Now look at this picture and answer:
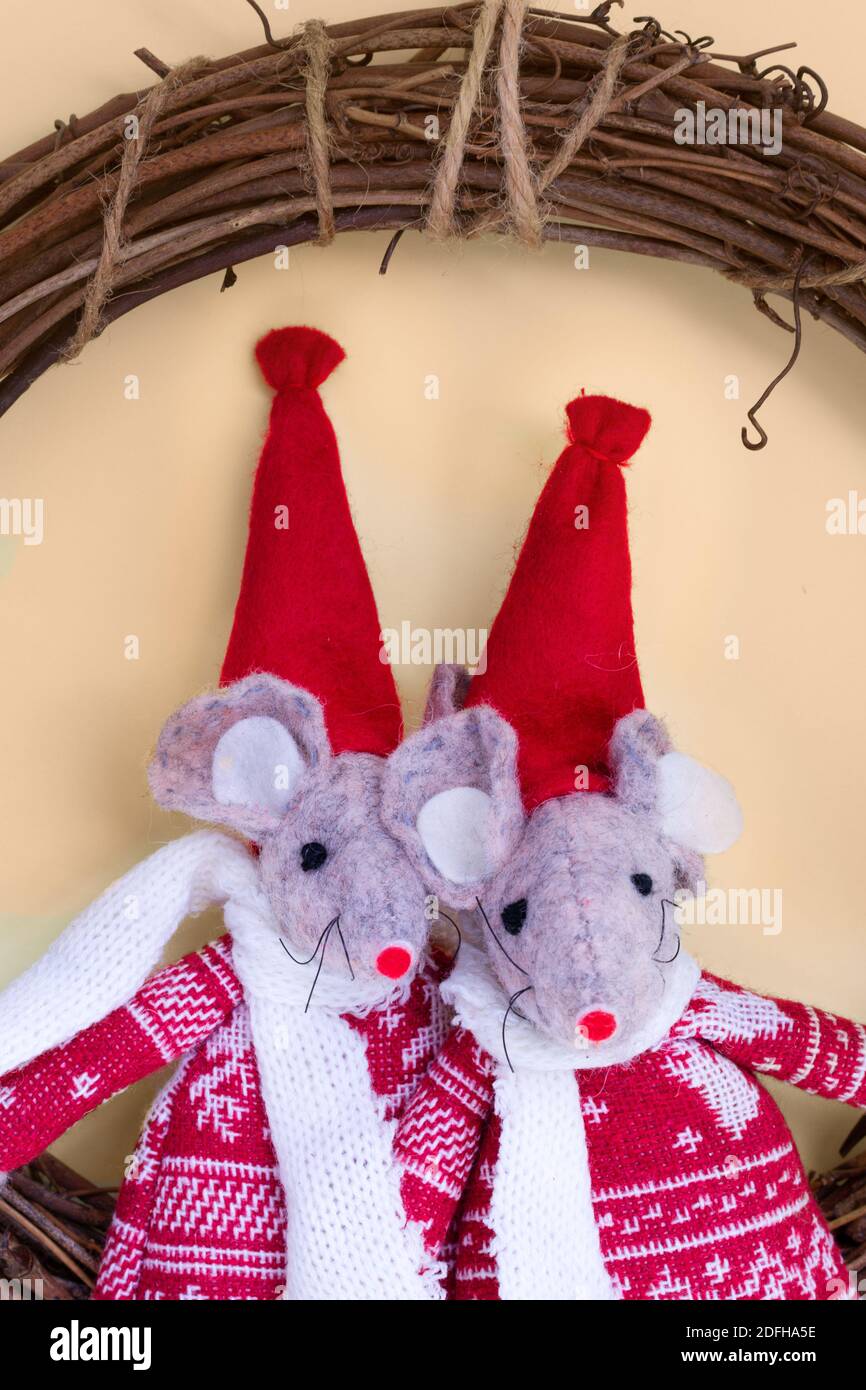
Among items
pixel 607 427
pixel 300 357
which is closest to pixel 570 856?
pixel 607 427

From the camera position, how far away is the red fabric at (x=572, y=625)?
0.73 m

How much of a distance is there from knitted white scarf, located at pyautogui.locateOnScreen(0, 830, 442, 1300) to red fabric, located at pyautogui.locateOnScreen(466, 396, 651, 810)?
0.19 m

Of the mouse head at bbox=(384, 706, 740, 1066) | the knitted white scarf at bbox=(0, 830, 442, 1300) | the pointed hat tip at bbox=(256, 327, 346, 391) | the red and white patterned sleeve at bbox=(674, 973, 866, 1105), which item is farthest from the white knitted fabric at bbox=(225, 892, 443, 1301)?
the pointed hat tip at bbox=(256, 327, 346, 391)

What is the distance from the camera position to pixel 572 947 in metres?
0.64

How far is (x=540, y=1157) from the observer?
2.34 feet

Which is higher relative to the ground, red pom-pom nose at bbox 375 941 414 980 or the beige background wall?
the beige background wall

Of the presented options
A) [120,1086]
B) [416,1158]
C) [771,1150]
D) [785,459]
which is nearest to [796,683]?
[785,459]

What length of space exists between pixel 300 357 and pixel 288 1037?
1.49ft

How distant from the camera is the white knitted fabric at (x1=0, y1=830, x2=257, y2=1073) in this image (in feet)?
Result: 2.40

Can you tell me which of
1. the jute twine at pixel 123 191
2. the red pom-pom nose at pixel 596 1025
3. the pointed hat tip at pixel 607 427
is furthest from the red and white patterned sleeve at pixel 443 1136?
the jute twine at pixel 123 191

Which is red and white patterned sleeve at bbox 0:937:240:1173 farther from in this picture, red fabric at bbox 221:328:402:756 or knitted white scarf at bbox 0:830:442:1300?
red fabric at bbox 221:328:402:756

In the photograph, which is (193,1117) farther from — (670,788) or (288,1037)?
(670,788)

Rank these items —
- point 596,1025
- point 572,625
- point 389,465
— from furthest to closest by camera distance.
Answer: point 389,465 → point 572,625 → point 596,1025

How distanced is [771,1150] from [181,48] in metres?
0.85
